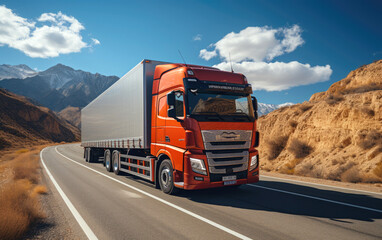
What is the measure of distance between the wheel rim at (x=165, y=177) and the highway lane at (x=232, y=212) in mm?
376

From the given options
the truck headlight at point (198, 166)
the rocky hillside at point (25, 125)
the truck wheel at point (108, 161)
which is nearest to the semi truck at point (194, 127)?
the truck headlight at point (198, 166)

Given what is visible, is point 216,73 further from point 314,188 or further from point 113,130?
point 113,130

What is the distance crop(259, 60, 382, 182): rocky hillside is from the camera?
13135 millimetres

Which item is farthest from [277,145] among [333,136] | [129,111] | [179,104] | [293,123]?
[179,104]

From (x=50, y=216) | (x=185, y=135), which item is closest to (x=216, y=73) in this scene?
(x=185, y=135)

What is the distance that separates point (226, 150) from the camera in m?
7.01

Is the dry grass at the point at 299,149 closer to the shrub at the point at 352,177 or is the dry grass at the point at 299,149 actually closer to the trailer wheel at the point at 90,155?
the shrub at the point at 352,177

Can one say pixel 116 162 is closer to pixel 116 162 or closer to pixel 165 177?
pixel 116 162

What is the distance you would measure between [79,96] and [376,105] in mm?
191631

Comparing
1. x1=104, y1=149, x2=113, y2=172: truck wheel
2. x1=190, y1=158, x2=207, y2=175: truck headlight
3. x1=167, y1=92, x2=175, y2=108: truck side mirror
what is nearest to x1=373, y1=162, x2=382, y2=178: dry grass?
x1=190, y1=158, x2=207, y2=175: truck headlight

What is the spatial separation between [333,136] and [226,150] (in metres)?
13.5

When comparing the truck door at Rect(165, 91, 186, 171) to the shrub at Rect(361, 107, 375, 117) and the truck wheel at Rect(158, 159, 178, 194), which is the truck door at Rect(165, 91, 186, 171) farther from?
the shrub at Rect(361, 107, 375, 117)

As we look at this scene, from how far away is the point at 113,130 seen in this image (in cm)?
1253

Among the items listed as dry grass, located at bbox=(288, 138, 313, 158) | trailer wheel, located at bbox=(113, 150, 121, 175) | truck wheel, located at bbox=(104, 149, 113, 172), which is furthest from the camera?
dry grass, located at bbox=(288, 138, 313, 158)
